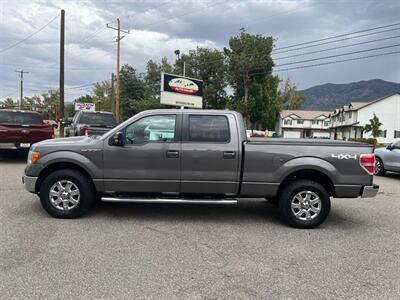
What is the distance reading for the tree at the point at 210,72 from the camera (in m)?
63.1

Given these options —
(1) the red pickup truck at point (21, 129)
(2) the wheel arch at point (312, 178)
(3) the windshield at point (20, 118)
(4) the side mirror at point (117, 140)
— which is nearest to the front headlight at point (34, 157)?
(4) the side mirror at point (117, 140)

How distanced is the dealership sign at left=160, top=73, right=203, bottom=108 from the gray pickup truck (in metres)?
25.1

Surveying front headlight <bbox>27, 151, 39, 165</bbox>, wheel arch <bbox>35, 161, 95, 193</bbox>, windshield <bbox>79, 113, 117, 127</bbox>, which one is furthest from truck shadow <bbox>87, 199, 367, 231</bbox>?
windshield <bbox>79, 113, 117, 127</bbox>

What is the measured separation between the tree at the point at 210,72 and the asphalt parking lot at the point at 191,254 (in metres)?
57.5

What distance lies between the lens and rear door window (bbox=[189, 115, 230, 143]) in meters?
5.45

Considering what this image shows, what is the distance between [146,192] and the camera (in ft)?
18.1

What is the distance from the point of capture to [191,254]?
165 inches

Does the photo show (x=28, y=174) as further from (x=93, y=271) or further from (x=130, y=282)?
(x=130, y=282)

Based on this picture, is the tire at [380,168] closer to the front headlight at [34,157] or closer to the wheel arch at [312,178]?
the wheel arch at [312,178]

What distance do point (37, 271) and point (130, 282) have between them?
104 cm

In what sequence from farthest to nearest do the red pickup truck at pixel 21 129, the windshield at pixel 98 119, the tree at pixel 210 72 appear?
1. the tree at pixel 210 72
2. the windshield at pixel 98 119
3. the red pickup truck at pixel 21 129

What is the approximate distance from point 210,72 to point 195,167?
6162cm

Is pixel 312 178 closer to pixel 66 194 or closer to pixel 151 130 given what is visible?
pixel 151 130

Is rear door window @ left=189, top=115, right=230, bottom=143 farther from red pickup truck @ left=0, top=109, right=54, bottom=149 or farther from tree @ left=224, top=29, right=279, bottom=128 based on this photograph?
tree @ left=224, top=29, right=279, bottom=128
